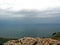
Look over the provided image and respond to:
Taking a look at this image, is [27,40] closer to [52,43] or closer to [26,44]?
[26,44]

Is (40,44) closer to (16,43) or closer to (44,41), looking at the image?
(44,41)

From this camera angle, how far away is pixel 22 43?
41688 millimetres

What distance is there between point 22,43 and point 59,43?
7775mm

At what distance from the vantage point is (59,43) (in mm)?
40469

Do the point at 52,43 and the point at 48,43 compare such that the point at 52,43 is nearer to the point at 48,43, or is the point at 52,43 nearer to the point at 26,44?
the point at 48,43

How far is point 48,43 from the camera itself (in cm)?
4016

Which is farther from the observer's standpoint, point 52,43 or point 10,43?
point 10,43

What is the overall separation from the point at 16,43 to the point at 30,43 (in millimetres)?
3085

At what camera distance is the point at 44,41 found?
4059cm

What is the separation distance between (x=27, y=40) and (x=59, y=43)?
22.4 feet

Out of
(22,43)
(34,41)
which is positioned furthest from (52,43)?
(22,43)

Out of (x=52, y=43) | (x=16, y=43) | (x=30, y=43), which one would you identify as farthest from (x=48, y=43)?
(x=16, y=43)

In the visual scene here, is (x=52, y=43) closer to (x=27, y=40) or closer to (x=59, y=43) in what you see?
(x=59, y=43)

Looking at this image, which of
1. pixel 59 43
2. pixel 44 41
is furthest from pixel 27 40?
pixel 59 43
